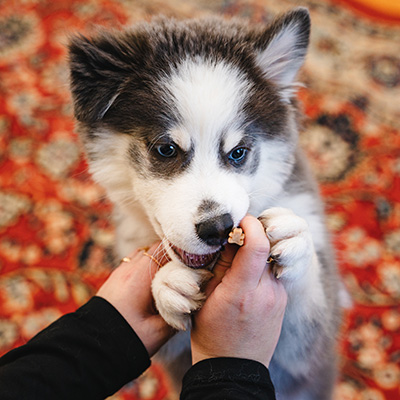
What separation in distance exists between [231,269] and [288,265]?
0.20m

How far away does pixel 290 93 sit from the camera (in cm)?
176

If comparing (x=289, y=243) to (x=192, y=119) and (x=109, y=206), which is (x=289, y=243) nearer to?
(x=192, y=119)

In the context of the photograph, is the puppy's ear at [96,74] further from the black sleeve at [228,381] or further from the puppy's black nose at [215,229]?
the black sleeve at [228,381]

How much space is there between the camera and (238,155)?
5.11 feet

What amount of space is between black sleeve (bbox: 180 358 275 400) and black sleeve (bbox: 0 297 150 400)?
0.97ft

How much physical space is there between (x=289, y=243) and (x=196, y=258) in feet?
1.12

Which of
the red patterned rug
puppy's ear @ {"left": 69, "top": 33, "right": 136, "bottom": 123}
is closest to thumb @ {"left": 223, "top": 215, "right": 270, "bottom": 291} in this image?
puppy's ear @ {"left": 69, "top": 33, "right": 136, "bottom": 123}

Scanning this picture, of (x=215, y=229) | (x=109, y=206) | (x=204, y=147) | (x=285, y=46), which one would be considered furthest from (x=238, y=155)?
(x=109, y=206)

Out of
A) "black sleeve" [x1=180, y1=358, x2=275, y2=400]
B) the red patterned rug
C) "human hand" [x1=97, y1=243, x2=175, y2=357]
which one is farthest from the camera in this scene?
the red patterned rug

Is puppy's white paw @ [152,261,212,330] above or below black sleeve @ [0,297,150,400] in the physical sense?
above

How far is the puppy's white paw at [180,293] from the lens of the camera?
4.54 ft

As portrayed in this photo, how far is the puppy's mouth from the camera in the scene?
4.81 ft

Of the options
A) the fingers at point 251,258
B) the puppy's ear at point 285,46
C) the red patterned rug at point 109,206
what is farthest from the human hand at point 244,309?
the red patterned rug at point 109,206

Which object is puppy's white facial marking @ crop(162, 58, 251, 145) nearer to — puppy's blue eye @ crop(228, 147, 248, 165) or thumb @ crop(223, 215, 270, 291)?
puppy's blue eye @ crop(228, 147, 248, 165)
